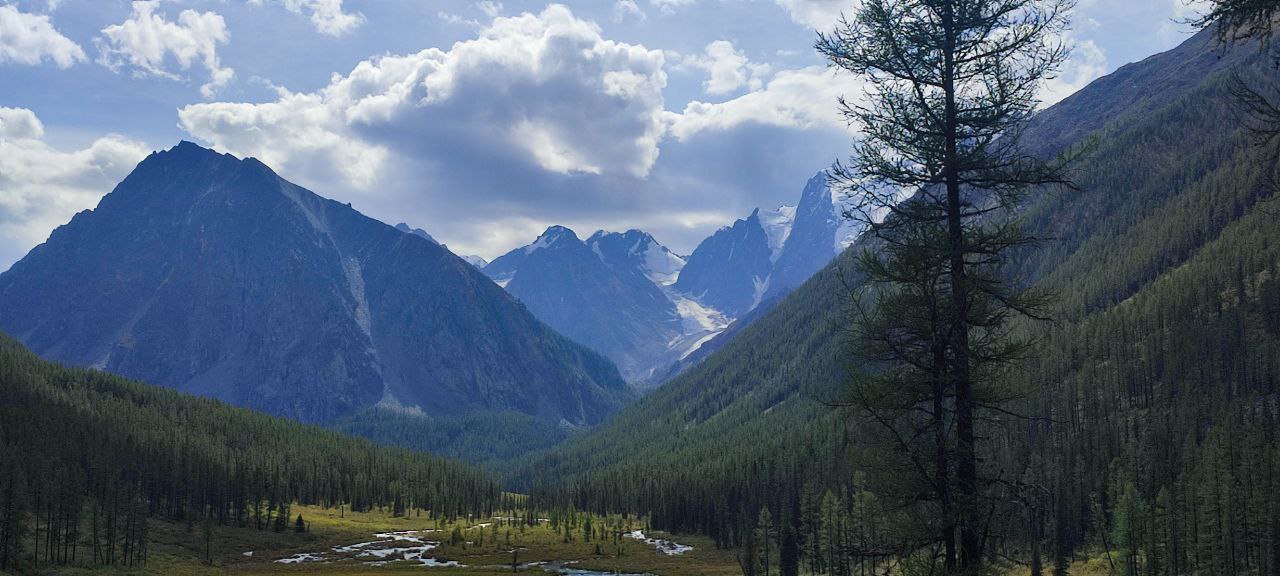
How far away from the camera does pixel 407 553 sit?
140875 millimetres

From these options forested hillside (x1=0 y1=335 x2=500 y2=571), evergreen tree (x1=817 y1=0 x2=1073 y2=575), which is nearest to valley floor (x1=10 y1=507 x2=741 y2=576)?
forested hillside (x1=0 y1=335 x2=500 y2=571)

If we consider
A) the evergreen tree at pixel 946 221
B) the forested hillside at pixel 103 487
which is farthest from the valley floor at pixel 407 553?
the evergreen tree at pixel 946 221

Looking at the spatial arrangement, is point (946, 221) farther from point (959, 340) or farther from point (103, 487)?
point (103, 487)

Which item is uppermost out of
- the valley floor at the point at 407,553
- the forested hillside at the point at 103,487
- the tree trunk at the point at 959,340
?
the tree trunk at the point at 959,340

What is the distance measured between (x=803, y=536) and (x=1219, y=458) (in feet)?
211

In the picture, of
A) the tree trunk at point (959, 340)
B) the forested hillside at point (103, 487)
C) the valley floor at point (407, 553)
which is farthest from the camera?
the valley floor at point (407, 553)

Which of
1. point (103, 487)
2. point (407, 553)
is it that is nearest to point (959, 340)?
point (407, 553)

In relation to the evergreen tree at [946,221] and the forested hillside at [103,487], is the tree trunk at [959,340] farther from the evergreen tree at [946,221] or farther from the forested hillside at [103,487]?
the forested hillside at [103,487]

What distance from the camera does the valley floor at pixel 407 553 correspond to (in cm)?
12088

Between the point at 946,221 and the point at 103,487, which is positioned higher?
the point at 946,221

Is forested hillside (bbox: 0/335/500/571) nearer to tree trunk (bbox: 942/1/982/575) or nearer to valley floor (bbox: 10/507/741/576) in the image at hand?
valley floor (bbox: 10/507/741/576)

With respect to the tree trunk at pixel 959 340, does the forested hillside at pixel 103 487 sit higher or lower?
lower

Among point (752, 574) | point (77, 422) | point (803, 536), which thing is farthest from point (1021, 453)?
point (77, 422)

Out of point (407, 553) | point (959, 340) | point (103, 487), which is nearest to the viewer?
point (959, 340)
